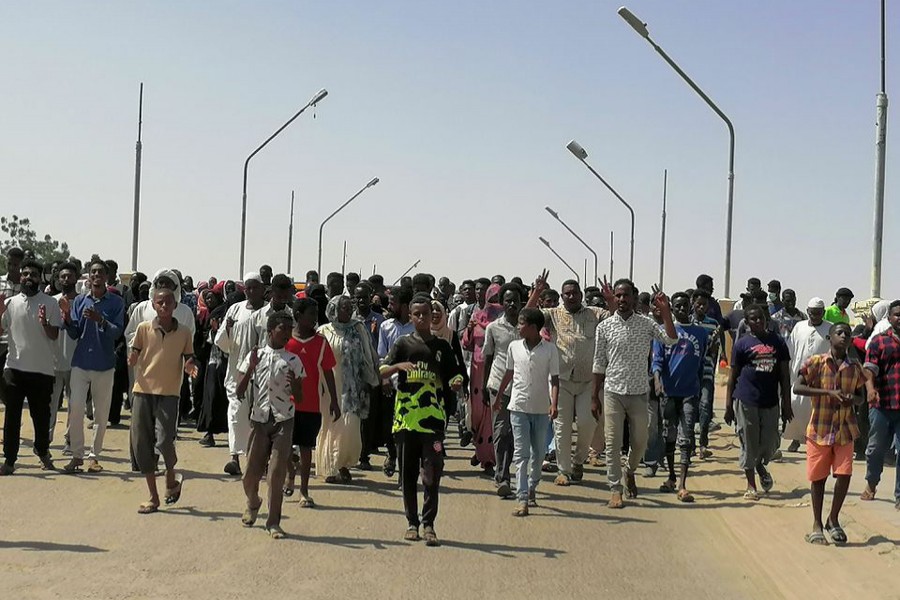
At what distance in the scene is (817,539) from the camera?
9828mm

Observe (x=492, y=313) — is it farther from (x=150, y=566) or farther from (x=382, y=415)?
(x=150, y=566)

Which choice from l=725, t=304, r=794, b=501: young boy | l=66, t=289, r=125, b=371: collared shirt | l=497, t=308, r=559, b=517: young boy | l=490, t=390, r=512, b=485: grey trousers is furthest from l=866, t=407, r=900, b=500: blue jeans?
l=66, t=289, r=125, b=371: collared shirt

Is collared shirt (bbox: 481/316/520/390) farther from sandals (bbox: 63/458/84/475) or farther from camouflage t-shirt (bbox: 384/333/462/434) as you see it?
sandals (bbox: 63/458/84/475)

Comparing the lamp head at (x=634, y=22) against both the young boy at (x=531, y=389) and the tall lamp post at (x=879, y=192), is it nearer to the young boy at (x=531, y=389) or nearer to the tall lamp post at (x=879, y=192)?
the tall lamp post at (x=879, y=192)

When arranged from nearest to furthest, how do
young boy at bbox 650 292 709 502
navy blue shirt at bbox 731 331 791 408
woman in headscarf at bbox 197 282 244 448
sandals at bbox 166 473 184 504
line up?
sandals at bbox 166 473 184 504 → navy blue shirt at bbox 731 331 791 408 → young boy at bbox 650 292 709 502 → woman in headscarf at bbox 197 282 244 448

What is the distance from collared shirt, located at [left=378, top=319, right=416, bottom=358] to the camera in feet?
42.7

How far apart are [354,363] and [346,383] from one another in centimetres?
22

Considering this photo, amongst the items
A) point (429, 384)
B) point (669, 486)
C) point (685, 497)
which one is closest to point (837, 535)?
point (685, 497)

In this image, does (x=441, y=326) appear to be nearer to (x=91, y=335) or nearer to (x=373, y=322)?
(x=373, y=322)

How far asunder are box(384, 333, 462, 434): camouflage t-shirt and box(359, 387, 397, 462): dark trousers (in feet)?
12.1

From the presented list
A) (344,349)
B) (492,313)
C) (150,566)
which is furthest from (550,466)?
(150,566)

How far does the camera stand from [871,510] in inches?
444

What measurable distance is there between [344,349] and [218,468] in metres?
2.20

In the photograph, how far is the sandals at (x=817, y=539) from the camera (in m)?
9.81
